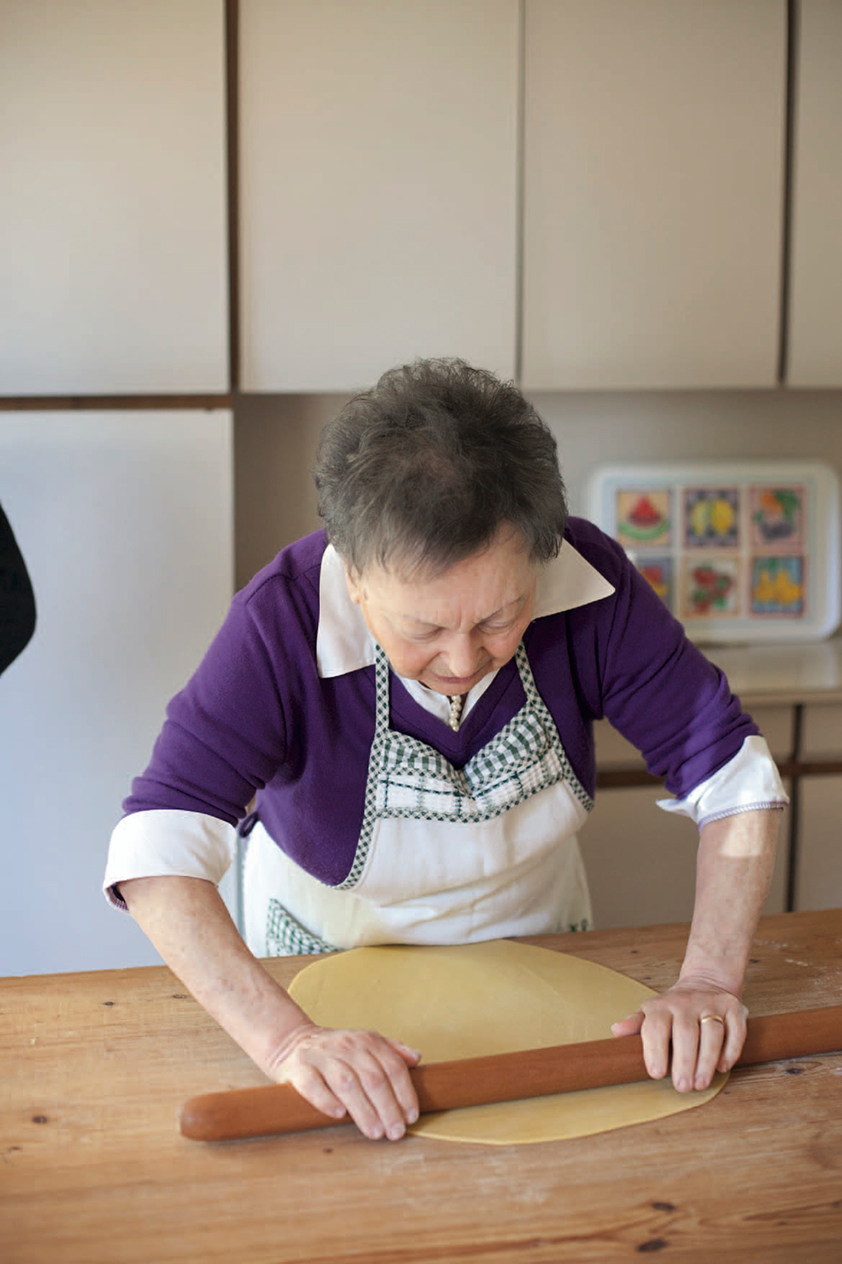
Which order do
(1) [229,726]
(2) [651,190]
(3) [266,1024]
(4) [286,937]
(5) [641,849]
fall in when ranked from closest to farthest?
(3) [266,1024]
(1) [229,726]
(4) [286,937]
(2) [651,190]
(5) [641,849]

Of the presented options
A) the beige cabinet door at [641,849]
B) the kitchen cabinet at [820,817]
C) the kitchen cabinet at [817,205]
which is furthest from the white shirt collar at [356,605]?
the kitchen cabinet at [817,205]

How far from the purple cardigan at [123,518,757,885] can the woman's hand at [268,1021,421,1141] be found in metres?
0.22

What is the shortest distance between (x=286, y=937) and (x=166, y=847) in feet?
1.23

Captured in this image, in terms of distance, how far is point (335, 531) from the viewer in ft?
3.12

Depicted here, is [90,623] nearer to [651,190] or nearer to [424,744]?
[424,744]

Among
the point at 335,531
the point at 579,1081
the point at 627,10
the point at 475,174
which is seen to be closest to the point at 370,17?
the point at 475,174

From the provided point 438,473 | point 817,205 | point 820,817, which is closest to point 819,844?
point 820,817

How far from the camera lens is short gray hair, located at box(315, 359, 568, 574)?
87 cm

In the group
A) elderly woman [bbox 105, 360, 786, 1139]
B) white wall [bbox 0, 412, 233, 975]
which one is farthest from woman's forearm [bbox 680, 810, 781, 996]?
white wall [bbox 0, 412, 233, 975]

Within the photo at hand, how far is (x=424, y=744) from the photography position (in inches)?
44.6

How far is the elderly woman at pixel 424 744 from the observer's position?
89 cm

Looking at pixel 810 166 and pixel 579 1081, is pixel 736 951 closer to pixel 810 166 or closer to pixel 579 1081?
pixel 579 1081

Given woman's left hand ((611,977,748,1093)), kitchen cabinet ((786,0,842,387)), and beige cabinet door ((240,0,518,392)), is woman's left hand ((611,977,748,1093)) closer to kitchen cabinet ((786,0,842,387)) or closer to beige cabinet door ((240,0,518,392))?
beige cabinet door ((240,0,518,392))

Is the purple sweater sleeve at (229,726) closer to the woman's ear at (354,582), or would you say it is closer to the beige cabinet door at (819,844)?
the woman's ear at (354,582)
